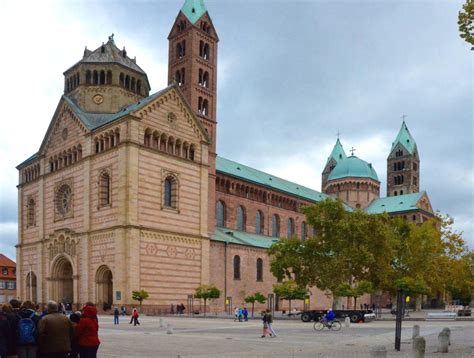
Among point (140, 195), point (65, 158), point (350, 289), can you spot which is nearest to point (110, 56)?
point (65, 158)

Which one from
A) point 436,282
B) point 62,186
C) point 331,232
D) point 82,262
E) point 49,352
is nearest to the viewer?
point 49,352

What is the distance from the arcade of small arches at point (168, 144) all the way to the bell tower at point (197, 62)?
7.49 meters

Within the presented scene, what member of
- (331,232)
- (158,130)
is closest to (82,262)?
(158,130)

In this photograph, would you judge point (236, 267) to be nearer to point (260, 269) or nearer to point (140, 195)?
point (260, 269)

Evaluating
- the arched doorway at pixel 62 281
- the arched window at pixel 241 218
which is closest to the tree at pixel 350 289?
the arched window at pixel 241 218

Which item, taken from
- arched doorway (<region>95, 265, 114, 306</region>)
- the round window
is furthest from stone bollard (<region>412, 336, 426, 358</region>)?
the round window

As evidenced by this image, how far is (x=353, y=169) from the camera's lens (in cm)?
11544

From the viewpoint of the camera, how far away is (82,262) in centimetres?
5597

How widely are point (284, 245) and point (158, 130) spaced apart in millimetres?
17441

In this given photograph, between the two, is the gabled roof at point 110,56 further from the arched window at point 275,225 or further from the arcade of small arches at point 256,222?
the arched window at point 275,225

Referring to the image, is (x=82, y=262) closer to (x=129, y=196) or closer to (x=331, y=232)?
(x=129, y=196)

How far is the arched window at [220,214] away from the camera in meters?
71.8

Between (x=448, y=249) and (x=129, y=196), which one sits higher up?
(x=129, y=196)

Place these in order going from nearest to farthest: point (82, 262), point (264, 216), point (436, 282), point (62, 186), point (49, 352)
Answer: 1. point (49, 352)
2. point (82, 262)
3. point (62, 186)
4. point (436, 282)
5. point (264, 216)
